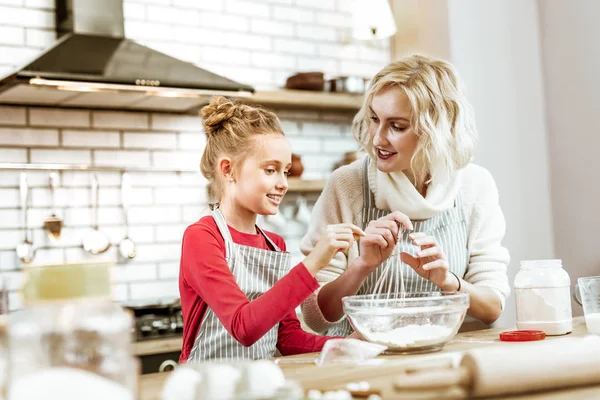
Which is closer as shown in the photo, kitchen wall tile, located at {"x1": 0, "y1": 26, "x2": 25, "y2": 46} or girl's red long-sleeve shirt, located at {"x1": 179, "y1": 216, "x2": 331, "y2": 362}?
girl's red long-sleeve shirt, located at {"x1": 179, "y1": 216, "x2": 331, "y2": 362}

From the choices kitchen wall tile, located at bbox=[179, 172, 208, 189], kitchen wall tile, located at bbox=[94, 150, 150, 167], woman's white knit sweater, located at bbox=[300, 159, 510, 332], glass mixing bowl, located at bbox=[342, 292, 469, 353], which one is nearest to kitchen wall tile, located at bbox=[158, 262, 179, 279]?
kitchen wall tile, located at bbox=[179, 172, 208, 189]

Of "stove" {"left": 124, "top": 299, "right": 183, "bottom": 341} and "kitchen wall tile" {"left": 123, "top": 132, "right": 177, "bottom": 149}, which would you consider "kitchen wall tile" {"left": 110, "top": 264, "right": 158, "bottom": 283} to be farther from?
"kitchen wall tile" {"left": 123, "top": 132, "right": 177, "bottom": 149}

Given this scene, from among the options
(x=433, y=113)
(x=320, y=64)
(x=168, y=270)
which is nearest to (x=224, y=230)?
(x=433, y=113)

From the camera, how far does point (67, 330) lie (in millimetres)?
870

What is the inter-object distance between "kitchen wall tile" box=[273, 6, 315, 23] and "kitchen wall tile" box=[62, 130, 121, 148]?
49.4 inches

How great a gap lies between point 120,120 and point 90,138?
183 millimetres

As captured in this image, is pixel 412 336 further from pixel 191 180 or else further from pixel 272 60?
pixel 272 60

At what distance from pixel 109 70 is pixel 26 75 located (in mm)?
356

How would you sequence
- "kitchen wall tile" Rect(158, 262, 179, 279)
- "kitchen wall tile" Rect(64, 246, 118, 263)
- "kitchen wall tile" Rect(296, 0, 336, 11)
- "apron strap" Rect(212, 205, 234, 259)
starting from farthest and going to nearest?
"kitchen wall tile" Rect(296, 0, 336, 11)
"kitchen wall tile" Rect(158, 262, 179, 279)
"kitchen wall tile" Rect(64, 246, 118, 263)
"apron strap" Rect(212, 205, 234, 259)

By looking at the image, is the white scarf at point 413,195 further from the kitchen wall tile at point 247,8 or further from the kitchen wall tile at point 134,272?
the kitchen wall tile at point 247,8

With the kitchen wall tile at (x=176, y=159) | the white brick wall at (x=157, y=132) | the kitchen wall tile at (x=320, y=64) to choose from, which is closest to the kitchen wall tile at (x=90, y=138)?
the white brick wall at (x=157, y=132)

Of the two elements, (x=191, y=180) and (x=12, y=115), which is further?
(x=191, y=180)

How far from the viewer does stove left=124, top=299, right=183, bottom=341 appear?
10.7 feet

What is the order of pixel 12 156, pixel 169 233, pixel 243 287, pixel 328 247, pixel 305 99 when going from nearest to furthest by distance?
pixel 328 247 < pixel 243 287 < pixel 12 156 < pixel 169 233 < pixel 305 99
